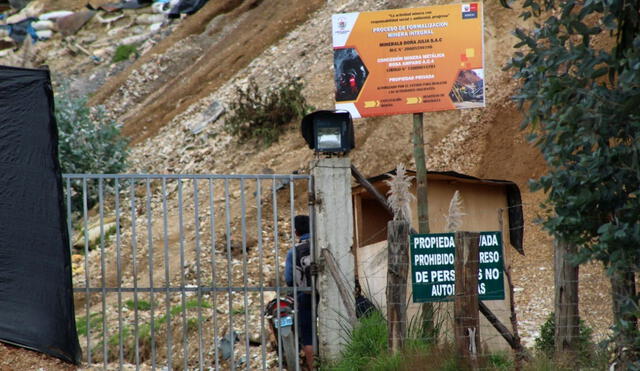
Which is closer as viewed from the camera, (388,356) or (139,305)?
(388,356)

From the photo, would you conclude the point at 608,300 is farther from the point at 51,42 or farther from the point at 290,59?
the point at 51,42

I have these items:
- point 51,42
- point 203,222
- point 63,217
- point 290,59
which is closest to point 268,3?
point 290,59

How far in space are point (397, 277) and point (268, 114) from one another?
1183 centimetres

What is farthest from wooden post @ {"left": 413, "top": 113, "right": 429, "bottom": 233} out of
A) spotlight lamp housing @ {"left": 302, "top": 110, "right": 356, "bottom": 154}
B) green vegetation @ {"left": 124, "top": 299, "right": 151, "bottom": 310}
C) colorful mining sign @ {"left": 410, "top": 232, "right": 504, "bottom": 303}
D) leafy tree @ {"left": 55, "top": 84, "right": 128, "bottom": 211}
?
leafy tree @ {"left": 55, "top": 84, "right": 128, "bottom": 211}

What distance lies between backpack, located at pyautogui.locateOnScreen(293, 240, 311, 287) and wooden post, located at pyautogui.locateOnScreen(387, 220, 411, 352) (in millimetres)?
1396

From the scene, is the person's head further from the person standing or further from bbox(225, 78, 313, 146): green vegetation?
bbox(225, 78, 313, 146): green vegetation

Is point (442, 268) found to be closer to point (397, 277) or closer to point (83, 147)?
point (397, 277)

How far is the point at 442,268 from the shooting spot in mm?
7098

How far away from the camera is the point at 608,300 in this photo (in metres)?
10.2

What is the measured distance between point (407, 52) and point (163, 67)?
67.9 feet

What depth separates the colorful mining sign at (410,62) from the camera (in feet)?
31.5

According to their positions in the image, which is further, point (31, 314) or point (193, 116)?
point (193, 116)

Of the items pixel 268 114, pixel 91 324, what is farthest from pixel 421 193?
pixel 268 114

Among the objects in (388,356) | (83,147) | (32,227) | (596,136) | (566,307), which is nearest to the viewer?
(596,136)
